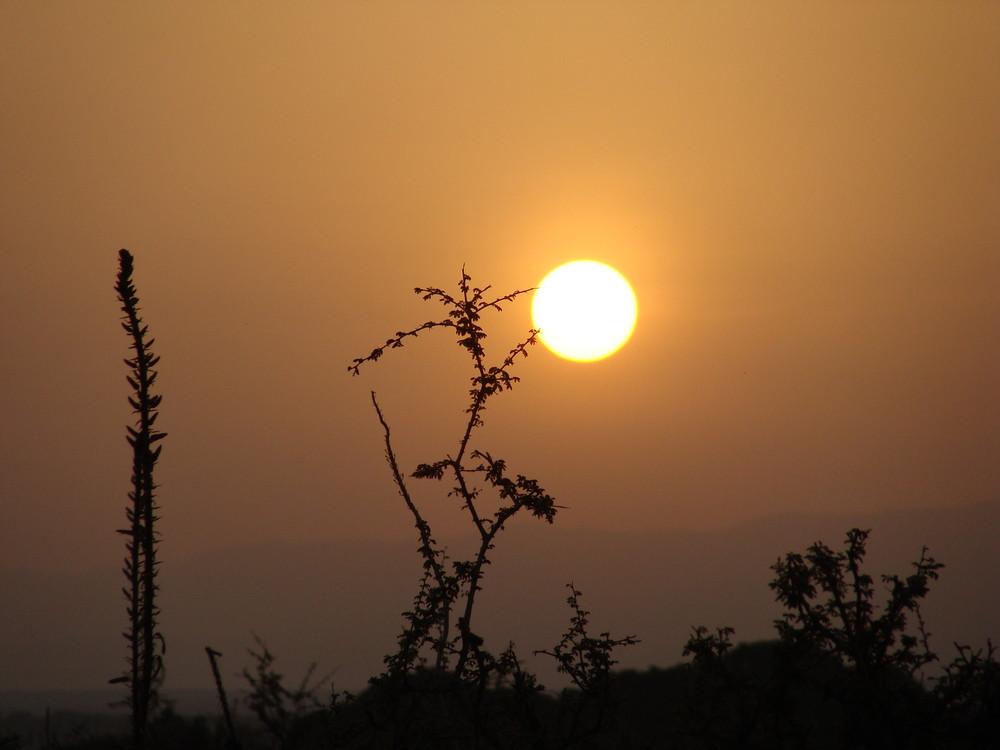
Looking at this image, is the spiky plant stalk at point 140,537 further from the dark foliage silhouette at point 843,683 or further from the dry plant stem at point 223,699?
the dark foliage silhouette at point 843,683

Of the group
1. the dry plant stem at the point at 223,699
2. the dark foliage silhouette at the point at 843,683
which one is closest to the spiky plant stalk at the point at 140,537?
the dry plant stem at the point at 223,699

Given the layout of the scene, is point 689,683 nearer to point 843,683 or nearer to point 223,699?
point 843,683

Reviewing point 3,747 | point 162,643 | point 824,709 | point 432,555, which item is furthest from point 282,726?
point 824,709

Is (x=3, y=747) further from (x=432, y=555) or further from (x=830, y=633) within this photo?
(x=830, y=633)

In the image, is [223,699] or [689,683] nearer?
[223,699]

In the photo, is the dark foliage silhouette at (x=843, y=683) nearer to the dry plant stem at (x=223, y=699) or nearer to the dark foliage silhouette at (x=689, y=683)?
the dark foliage silhouette at (x=689, y=683)

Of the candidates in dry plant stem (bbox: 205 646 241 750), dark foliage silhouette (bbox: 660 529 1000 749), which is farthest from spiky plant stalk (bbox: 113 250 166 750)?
dark foliage silhouette (bbox: 660 529 1000 749)

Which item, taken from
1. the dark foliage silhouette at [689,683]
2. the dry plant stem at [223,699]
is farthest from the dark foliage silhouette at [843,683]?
the dry plant stem at [223,699]

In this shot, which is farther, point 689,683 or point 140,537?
point 689,683

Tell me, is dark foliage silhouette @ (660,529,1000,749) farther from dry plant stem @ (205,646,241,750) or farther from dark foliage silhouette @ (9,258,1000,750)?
dry plant stem @ (205,646,241,750)

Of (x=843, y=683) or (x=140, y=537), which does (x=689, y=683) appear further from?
(x=140, y=537)

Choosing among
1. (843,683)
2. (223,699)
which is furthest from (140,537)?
(843,683)

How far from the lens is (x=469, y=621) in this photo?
736cm

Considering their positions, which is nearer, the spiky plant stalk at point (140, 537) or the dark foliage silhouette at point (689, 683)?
the spiky plant stalk at point (140, 537)
